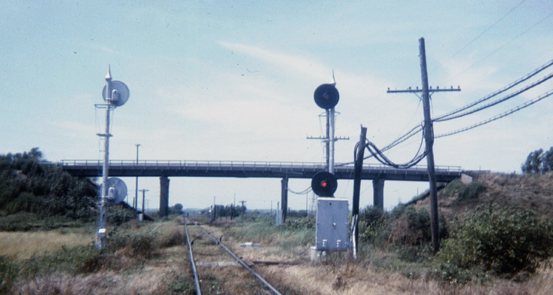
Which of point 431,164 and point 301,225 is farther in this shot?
point 301,225

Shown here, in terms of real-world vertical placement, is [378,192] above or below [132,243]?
above

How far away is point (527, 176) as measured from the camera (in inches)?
1898

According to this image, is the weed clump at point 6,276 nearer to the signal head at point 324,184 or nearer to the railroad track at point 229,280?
the railroad track at point 229,280

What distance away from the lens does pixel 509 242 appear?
12.9 metres

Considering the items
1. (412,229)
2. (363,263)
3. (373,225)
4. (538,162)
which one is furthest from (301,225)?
(538,162)

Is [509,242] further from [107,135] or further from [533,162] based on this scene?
[533,162]

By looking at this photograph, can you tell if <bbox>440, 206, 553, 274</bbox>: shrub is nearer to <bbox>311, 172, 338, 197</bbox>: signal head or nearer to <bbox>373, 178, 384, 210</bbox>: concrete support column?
<bbox>311, 172, 338, 197</bbox>: signal head

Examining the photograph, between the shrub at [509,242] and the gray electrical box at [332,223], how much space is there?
12.6 ft

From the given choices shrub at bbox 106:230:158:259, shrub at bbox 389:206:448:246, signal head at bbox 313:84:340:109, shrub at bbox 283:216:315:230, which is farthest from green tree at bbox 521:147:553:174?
shrub at bbox 106:230:158:259

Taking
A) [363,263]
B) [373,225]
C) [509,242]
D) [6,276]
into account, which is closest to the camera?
[6,276]

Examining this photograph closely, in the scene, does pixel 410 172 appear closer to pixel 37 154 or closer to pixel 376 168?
pixel 376 168

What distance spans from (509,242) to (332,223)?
522cm

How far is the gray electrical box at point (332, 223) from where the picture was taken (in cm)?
1559

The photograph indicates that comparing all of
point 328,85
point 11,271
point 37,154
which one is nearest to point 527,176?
point 328,85
